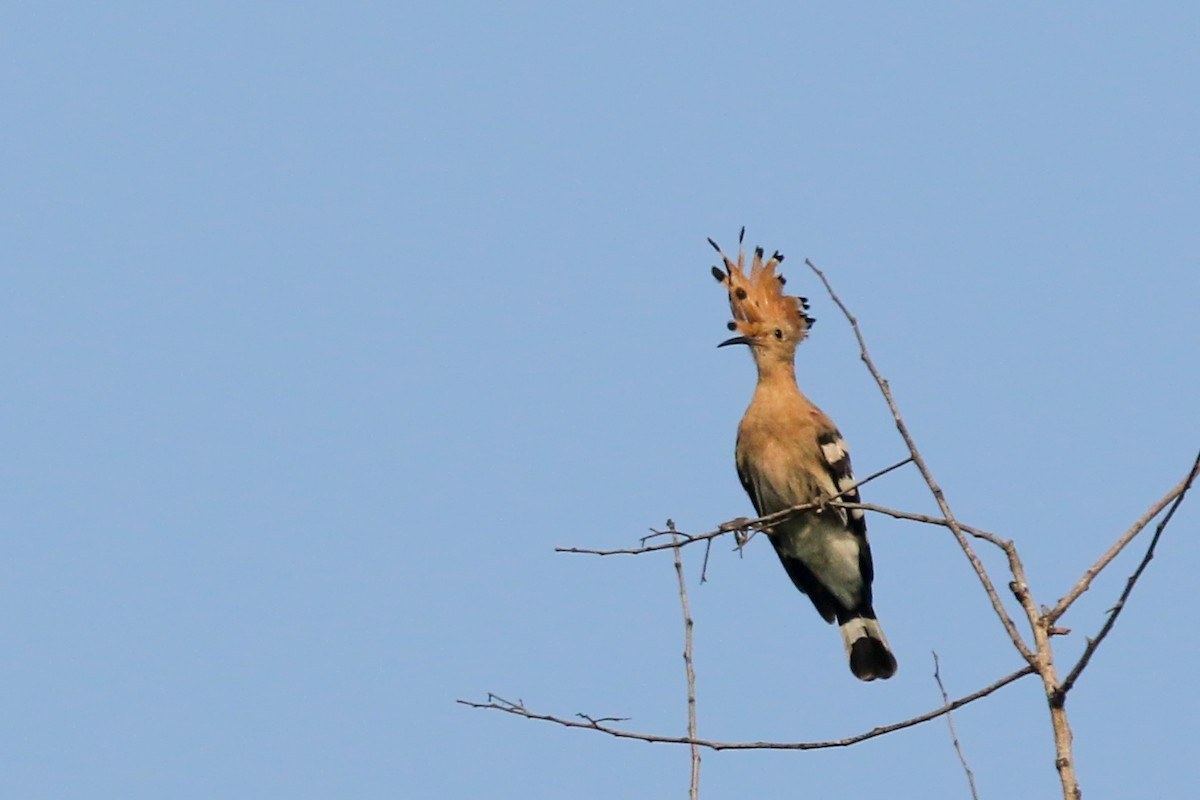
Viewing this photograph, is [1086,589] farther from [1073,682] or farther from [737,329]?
[737,329]

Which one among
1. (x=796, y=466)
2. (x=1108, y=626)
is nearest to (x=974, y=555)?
(x=1108, y=626)

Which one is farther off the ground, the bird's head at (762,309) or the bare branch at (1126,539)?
the bird's head at (762,309)

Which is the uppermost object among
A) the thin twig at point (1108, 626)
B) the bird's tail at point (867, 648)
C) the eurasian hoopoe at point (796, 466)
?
the eurasian hoopoe at point (796, 466)

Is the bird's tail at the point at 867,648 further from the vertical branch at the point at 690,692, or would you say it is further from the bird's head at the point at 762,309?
the vertical branch at the point at 690,692

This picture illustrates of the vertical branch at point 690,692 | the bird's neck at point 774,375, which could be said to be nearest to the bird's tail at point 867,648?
the bird's neck at point 774,375

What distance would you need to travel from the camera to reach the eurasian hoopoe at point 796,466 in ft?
18.4

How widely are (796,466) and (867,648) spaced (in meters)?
0.82

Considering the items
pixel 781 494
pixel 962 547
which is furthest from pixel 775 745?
pixel 781 494

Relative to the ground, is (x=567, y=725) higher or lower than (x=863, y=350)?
lower

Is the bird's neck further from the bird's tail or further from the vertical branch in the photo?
the vertical branch

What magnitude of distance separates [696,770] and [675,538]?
73 centimetres

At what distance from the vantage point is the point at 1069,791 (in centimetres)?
214

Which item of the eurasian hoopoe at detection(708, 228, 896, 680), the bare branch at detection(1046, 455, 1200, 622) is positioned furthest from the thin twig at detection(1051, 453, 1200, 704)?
the eurasian hoopoe at detection(708, 228, 896, 680)

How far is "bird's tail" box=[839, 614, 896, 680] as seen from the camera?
227 inches
